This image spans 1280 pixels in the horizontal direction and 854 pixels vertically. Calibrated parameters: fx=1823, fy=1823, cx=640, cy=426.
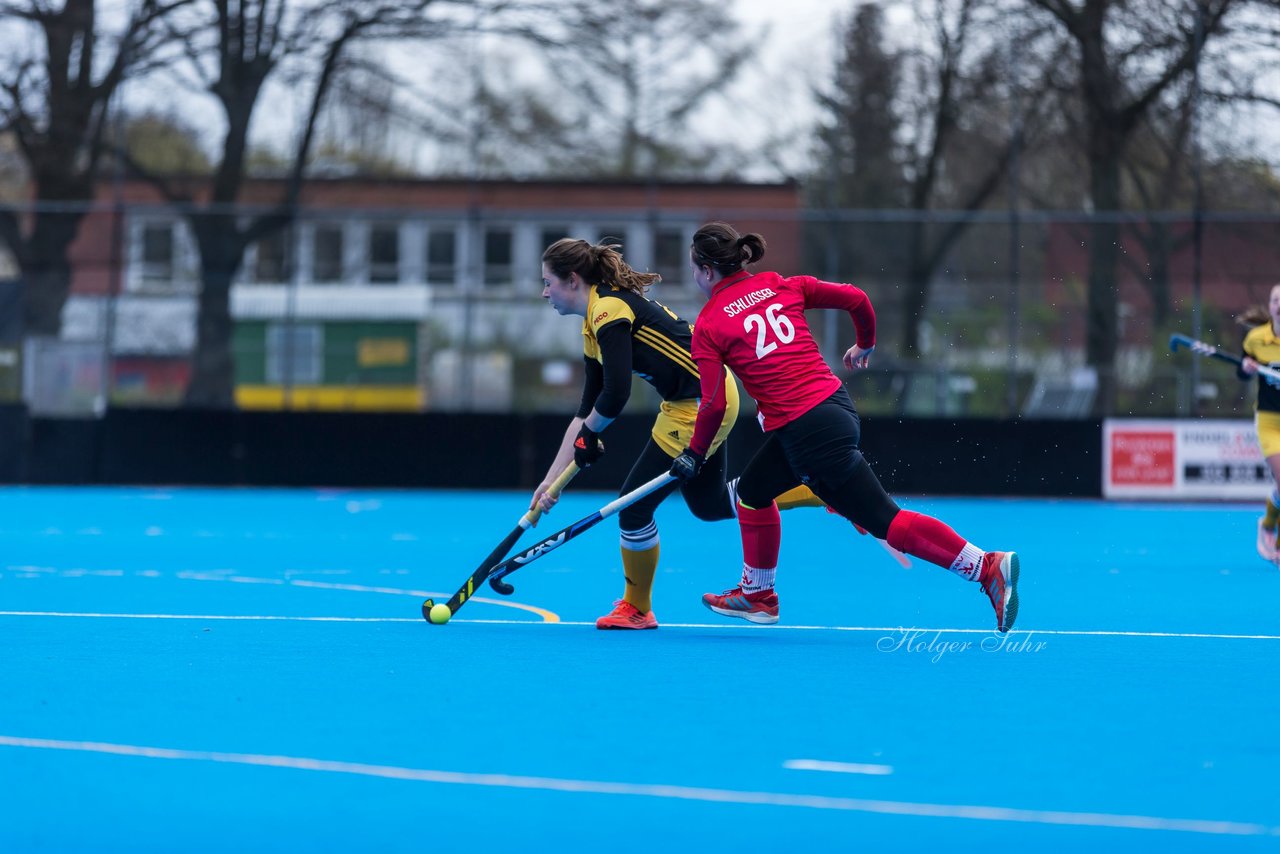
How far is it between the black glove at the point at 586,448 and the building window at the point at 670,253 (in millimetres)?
15870

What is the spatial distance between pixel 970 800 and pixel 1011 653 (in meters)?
2.69

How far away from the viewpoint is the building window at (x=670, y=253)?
76.8 feet

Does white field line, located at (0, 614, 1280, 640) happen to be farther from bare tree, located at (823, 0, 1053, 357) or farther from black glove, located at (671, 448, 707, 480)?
bare tree, located at (823, 0, 1053, 357)

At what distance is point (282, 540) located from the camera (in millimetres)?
13406

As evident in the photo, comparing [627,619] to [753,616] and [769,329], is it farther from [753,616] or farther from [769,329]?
[769,329]

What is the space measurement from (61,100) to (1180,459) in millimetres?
15767

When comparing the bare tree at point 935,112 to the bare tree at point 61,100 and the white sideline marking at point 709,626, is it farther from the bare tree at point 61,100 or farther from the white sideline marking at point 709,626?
the white sideline marking at point 709,626

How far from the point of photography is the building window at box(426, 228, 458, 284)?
2295cm

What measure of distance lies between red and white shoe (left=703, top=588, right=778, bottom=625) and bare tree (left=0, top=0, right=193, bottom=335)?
17486 mm

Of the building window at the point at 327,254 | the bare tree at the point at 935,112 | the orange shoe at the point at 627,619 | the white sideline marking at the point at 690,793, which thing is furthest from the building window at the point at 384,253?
the white sideline marking at the point at 690,793

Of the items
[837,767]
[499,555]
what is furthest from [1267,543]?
[837,767]

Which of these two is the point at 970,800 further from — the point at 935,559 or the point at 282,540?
the point at 282,540

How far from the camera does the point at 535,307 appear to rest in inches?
881

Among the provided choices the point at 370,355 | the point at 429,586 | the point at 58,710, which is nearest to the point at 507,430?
the point at 370,355
